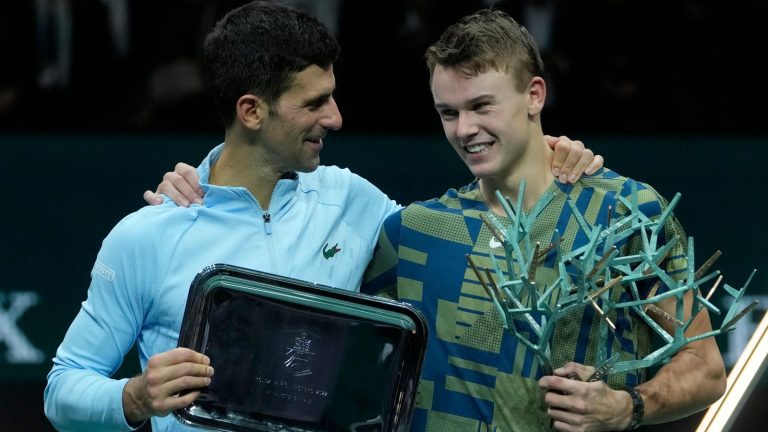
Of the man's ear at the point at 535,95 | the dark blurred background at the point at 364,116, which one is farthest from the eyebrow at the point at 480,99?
the dark blurred background at the point at 364,116

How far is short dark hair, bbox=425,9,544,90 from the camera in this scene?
11.3 feet

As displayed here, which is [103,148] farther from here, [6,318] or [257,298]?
[257,298]

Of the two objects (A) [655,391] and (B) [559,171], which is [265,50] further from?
(A) [655,391]

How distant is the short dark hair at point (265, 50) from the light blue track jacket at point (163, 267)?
0.23 metres

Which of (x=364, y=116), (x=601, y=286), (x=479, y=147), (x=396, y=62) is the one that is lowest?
(x=601, y=286)

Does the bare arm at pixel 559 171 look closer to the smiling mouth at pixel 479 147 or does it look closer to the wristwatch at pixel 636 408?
the smiling mouth at pixel 479 147

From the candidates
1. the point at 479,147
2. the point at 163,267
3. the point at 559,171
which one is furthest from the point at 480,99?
the point at 163,267

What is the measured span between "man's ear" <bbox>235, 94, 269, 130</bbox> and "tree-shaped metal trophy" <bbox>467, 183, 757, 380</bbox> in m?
0.70

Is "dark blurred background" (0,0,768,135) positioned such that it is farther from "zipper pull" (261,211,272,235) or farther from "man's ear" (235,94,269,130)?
"zipper pull" (261,211,272,235)

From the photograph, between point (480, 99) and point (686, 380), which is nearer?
point (686, 380)

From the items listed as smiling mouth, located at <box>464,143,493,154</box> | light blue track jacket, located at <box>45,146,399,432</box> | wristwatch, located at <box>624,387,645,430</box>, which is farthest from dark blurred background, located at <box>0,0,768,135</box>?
wristwatch, located at <box>624,387,645,430</box>

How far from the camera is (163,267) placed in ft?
11.3

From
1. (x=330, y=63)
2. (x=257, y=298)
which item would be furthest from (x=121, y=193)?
(x=257, y=298)

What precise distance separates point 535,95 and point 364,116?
334 centimetres
